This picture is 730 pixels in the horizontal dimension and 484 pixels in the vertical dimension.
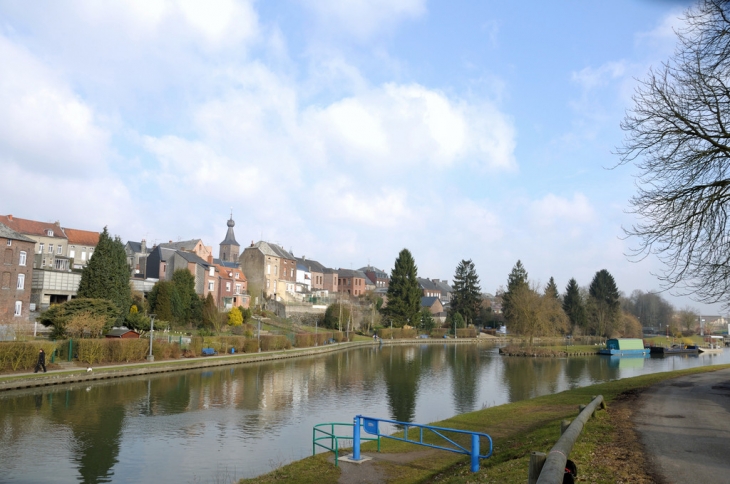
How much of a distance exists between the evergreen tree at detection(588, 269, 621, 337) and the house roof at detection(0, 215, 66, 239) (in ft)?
279

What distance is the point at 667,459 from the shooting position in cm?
946

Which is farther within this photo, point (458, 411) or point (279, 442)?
point (458, 411)

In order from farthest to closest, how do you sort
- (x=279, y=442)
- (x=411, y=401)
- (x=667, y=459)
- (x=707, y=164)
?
1. (x=411, y=401)
2. (x=279, y=442)
3. (x=707, y=164)
4. (x=667, y=459)

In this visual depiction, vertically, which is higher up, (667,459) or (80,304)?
(80,304)

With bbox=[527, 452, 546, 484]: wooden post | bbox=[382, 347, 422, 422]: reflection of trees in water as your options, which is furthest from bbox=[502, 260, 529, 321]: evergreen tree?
bbox=[527, 452, 546, 484]: wooden post

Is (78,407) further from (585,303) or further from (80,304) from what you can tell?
(585,303)

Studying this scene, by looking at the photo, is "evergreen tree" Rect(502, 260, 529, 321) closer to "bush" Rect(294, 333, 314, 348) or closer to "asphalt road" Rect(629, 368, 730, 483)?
"bush" Rect(294, 333, 314, 348)

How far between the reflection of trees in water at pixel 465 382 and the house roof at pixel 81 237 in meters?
55.1

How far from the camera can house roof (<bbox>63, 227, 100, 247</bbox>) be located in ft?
250

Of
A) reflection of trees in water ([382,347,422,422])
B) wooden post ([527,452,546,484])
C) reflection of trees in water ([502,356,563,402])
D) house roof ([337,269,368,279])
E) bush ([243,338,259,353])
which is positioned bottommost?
reflection of trees in water ([502,356,563,402])

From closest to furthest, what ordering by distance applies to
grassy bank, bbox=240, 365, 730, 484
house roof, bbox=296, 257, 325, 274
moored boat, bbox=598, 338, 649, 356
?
grassy bank, bbox=240, 365, 730, 484
moored boat, bbox=598, 338, 649, 356
house roof, bbox=296, 257, 325, 274

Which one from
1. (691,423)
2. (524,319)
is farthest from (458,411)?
(524,319)

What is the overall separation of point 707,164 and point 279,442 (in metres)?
15.6

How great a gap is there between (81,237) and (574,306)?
8152 centimetres
